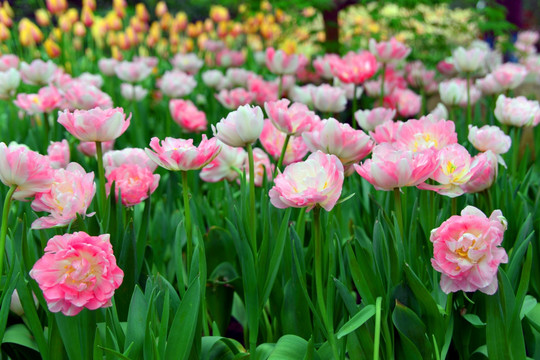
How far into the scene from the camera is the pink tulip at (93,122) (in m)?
1.19

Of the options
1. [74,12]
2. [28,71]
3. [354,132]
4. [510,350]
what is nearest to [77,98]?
[28,71]

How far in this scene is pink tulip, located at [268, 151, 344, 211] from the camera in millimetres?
948

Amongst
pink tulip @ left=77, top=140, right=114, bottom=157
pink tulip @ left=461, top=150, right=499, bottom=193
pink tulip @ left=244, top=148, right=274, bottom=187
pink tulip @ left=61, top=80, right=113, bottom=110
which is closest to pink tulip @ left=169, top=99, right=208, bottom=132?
pink tulip @ left=61, top=80, right=113, bottom=110

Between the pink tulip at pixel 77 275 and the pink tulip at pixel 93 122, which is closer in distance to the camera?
the pink tulip at pixel 77 275

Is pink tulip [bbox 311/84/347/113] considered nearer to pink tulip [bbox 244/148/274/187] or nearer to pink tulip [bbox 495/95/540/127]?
pink tulip [bbox 244/148/274/187]

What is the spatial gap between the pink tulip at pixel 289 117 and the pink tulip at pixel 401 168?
304 millimetres

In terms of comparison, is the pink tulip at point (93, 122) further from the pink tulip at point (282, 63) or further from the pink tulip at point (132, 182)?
the pink tulip at point (282, 63)

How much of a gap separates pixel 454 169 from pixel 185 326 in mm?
551

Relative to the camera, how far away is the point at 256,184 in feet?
5.47

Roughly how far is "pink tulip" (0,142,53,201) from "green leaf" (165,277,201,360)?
34 cm

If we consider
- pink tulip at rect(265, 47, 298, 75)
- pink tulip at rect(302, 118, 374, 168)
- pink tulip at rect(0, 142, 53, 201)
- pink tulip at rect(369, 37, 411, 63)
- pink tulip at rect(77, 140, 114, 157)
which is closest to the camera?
pink tulip at rect(0, 142, 53, 201)

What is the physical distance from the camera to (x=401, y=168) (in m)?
0.98

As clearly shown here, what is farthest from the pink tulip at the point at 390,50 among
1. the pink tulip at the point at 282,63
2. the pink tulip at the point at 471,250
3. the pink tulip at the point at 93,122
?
the pink tulip at the point at 471,250

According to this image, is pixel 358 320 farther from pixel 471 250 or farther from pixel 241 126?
pixel 241 126
